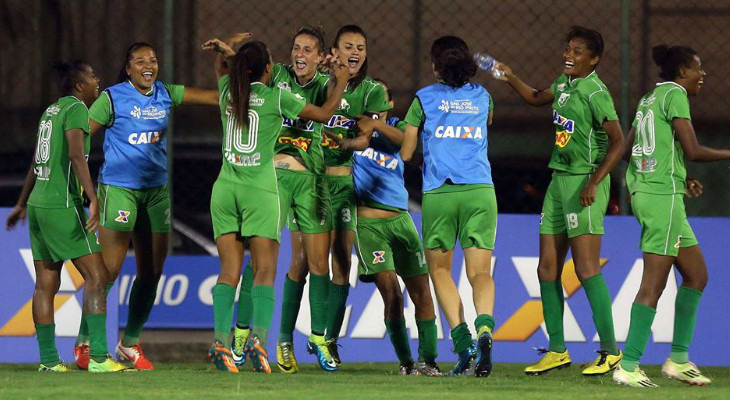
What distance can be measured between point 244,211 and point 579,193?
2119mm

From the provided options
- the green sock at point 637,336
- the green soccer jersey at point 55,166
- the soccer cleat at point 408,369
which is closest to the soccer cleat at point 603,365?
the green sock at point 637,336

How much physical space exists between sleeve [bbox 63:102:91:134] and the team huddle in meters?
0.01

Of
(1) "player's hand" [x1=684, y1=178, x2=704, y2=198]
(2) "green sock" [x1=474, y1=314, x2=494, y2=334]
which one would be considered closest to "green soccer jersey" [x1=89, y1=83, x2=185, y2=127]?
(2) "green sock" [x1=474, y1=314, x2=494, y2=334]

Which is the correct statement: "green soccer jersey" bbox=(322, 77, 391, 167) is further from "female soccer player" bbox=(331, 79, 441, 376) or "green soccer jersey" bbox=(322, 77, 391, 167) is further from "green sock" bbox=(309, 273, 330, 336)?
"green sock" bbox=(309, 273, 330, 336)

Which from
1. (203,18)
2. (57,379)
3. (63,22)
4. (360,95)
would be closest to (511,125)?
(203,18)

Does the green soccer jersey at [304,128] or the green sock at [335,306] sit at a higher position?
the green soccer jersey at [304,128]

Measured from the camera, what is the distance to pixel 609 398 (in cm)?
792

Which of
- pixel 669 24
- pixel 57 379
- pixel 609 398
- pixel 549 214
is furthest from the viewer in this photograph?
pixel 669 24

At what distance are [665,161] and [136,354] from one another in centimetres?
366

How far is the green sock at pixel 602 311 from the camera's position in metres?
9.67

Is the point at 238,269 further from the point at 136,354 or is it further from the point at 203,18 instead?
the point at 203,18

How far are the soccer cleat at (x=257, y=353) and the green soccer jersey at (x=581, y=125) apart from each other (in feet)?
7.28

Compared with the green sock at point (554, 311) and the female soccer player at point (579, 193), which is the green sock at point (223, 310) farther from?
the green sock at point (554, 311)

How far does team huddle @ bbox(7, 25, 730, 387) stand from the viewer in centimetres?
907
